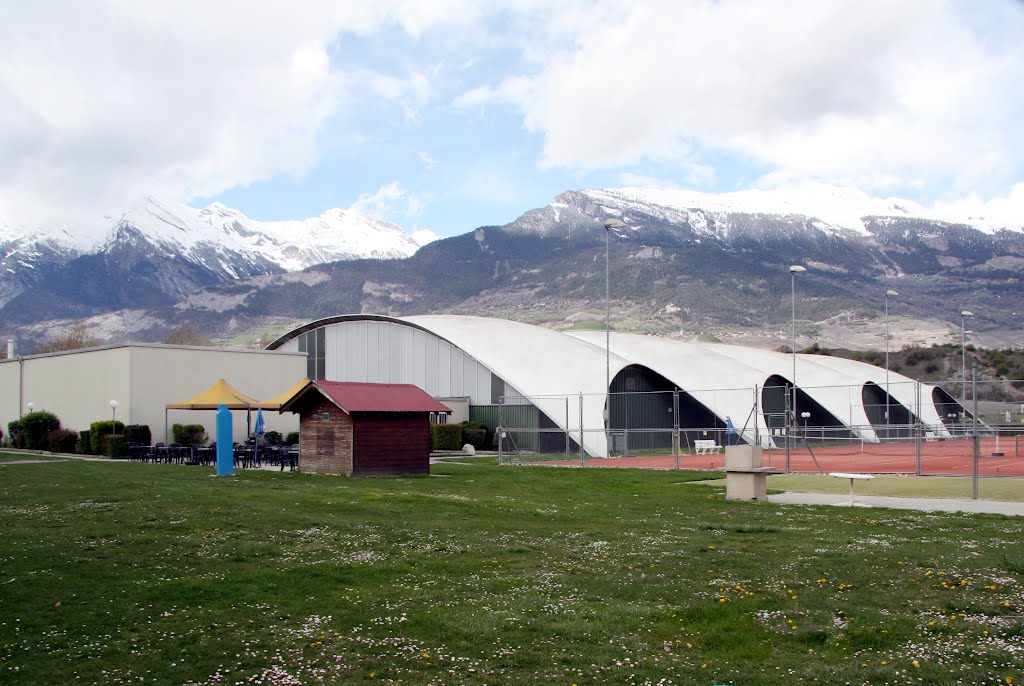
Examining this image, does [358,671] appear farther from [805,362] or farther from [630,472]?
[805,362]

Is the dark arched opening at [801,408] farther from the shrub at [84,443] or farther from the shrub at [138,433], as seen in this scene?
the shrub at [84,443]

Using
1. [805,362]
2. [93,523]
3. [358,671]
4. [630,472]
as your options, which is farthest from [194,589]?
[805,362]

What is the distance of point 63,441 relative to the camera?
39.5m

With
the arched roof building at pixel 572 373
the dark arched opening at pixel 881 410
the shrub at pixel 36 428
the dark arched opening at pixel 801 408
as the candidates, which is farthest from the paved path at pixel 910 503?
the dark arched opening at pixel 881 410

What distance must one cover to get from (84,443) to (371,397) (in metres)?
17.1

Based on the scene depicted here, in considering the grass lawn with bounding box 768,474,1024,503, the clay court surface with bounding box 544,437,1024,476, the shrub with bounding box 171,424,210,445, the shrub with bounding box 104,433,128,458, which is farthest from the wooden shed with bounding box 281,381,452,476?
the shrub with bounding box 171,424,210,445

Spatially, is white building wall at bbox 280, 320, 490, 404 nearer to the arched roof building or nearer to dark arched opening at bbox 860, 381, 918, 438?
the arched roof building

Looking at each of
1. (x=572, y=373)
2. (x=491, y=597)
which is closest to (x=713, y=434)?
(x=572, y=373)

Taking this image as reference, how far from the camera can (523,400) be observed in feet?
140

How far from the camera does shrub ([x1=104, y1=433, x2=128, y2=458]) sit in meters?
35.1

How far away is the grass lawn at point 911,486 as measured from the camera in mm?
22031

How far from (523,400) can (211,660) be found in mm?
35109

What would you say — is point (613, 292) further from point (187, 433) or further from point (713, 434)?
point (187, 433)

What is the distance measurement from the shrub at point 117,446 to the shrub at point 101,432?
112cm
